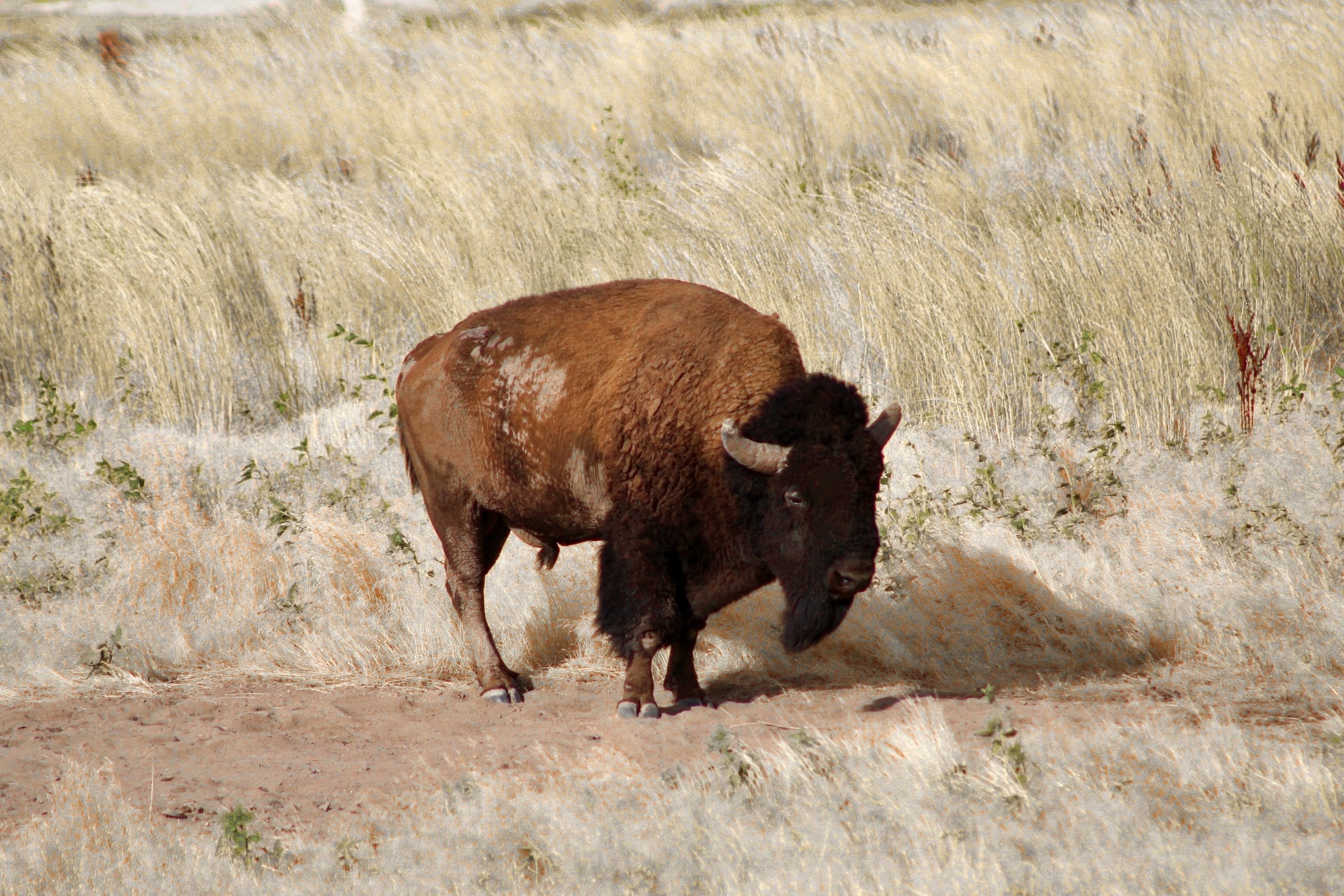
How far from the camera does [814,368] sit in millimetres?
8367

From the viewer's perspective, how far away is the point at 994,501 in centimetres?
688

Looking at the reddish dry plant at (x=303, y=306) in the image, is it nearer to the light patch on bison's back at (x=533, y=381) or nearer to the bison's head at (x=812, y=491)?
the light patch on bison's back at (x=533, y=381)

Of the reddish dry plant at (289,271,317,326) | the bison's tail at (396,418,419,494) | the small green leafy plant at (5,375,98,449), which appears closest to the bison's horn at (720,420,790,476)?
the bison's tail at (396,418,419,494)

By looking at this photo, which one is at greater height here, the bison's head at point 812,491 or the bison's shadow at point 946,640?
the bison's head at point 812,491

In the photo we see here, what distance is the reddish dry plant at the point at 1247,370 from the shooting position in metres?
6.93

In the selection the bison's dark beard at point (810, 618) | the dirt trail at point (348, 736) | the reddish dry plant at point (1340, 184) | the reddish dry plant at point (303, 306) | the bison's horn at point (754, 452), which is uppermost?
the reddish dry plant at point (1340, 184)

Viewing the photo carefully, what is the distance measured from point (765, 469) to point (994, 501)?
2399mm

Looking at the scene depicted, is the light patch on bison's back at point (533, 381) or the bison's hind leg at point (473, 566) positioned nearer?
the light patch on bison's back at point (533, 381)

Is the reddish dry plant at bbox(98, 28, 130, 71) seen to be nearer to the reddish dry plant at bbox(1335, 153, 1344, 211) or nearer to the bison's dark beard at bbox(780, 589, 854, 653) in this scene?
the reddish dry plant at bbox(1335, 153, 1344, 211)

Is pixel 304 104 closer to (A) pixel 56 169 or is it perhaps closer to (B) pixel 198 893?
(A) pixel 56 169

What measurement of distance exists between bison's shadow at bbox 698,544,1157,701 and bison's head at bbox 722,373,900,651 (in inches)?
38.6

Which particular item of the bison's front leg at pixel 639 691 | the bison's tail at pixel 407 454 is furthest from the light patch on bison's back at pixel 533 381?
the bison's front leg at pixel 639 691

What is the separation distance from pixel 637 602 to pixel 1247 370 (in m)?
3.86

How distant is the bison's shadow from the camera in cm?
581
